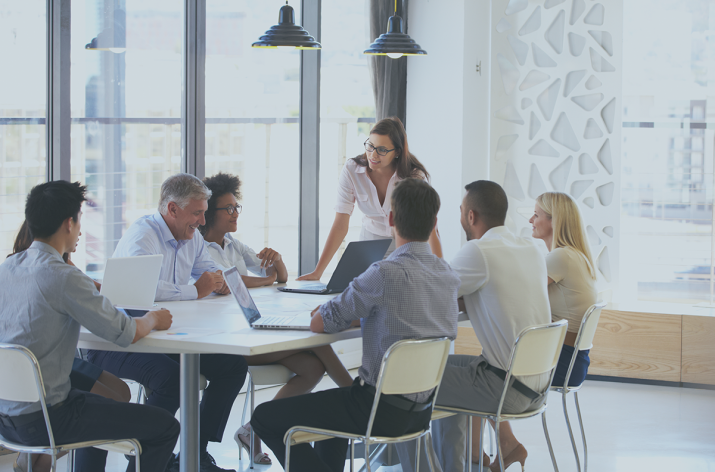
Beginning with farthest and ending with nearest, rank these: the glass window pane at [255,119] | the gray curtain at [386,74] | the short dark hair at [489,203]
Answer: the gray curtain at [386,74], the glass window pane at [255,119], the short dark hair at [489,203]

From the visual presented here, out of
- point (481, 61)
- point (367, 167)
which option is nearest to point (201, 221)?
point (367, 167)

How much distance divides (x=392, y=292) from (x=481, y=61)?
132 inches

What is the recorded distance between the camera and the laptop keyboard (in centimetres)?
249

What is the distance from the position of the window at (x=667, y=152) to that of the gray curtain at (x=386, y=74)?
1.76m

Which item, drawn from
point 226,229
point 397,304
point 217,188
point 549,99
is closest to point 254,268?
point 226,229

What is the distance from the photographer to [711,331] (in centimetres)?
479

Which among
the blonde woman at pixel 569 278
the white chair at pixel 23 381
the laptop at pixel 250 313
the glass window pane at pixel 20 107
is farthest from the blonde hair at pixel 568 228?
the glass window pane at pixel 20 107

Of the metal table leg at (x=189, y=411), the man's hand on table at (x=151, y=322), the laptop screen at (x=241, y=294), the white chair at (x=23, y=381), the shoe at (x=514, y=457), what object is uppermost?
the laptop screen at (x=241, y=294)

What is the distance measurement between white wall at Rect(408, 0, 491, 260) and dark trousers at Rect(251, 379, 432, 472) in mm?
2913

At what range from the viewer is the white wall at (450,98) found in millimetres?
5094

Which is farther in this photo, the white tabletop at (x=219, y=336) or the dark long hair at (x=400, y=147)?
the dark long hair at (x=400, y=147)

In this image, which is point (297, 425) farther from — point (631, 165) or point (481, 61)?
point (631, 165)

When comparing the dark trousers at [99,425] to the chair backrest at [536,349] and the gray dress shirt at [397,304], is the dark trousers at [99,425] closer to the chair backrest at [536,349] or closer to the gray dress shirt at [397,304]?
the gray dress shirt at [397,304]

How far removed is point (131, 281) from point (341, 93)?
119 inches
